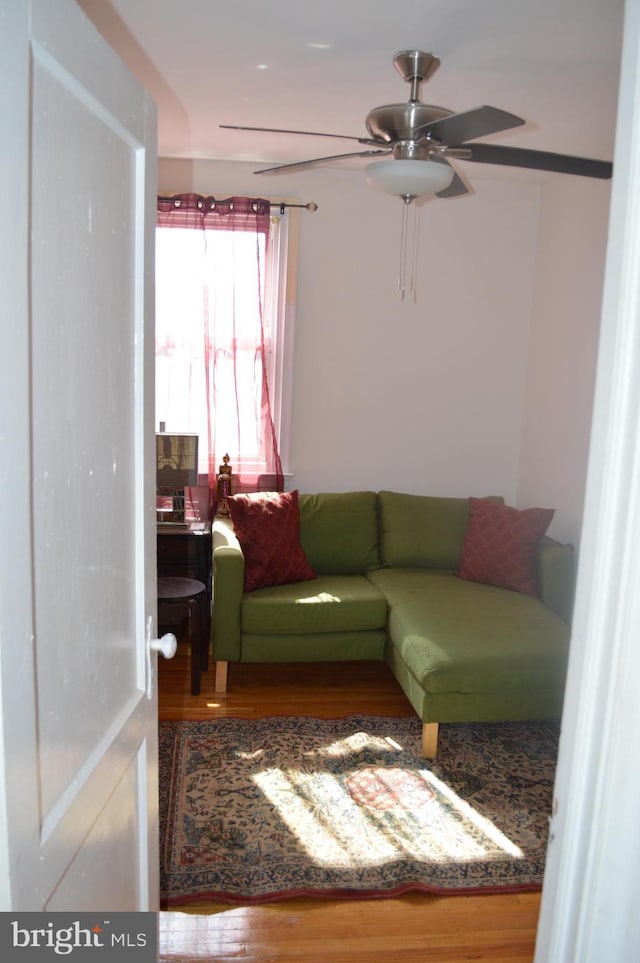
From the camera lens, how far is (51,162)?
1.03 meters

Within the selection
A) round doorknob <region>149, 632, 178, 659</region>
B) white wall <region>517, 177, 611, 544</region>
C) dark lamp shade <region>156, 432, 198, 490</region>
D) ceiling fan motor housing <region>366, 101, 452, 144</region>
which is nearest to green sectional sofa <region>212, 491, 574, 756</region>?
dark lamp shade <region>156, 432, 198, 490</region>

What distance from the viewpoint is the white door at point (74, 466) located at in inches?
35.8

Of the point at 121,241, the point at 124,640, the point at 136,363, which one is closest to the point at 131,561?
the point at 124,640

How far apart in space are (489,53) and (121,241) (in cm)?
188

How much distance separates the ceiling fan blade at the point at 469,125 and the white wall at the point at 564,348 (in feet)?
5.46

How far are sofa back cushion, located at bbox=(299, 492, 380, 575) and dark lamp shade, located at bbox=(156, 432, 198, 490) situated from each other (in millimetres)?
626

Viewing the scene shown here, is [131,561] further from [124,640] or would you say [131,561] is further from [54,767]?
[54,767]

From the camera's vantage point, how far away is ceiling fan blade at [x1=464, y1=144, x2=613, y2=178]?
242cm

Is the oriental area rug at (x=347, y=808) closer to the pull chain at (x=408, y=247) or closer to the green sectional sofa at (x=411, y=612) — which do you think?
the green sectional sofa at (x=411, y=612)

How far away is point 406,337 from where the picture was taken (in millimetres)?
4570

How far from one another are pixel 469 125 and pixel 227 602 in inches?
88.7

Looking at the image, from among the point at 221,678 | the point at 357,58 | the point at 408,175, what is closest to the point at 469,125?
the point at 408,175

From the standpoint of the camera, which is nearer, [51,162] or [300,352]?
[51,162]

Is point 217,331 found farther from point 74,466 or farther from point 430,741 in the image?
point 74,466
